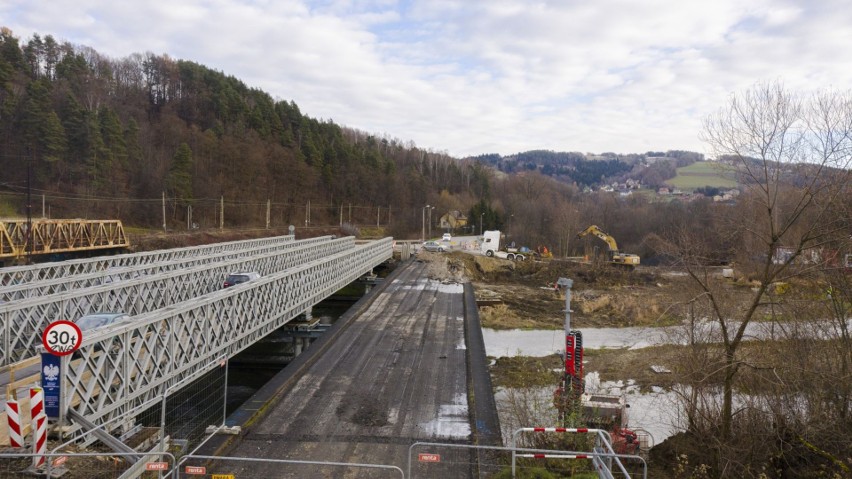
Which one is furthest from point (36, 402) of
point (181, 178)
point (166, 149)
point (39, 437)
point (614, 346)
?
point (166, 149)

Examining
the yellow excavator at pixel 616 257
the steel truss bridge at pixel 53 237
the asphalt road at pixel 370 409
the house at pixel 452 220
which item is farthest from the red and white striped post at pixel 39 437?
the house at pixel 452 220

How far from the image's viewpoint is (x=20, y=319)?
16.1 meters

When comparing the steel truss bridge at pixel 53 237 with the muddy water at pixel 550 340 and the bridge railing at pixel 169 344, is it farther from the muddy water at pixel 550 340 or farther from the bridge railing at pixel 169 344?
the muddy water at pixel 550 340

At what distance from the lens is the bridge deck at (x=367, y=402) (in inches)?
→ 413

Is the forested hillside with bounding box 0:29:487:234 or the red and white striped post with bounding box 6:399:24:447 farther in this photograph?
the forested hillside with bounding box 0:29:487:234

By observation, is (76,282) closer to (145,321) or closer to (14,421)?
(145,321)

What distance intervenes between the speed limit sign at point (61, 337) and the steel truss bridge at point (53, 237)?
106 ft

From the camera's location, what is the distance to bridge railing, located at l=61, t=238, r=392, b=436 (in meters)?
10.1

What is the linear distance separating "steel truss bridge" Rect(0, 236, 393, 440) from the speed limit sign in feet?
3.99

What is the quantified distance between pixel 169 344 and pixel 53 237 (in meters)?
32.9

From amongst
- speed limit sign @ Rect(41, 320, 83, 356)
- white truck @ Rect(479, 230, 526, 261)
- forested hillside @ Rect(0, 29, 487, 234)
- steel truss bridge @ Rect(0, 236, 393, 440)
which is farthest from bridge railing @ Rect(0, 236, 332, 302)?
white truck @ Rect(479, 230, 526, 261)

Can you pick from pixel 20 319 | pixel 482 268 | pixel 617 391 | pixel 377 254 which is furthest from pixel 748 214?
pixel 482 268

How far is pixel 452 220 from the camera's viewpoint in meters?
103

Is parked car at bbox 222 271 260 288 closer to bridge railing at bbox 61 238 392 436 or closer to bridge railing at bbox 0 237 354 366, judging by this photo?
bridge railing at bbox 0 237 354 366
